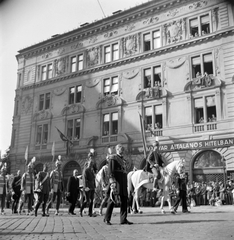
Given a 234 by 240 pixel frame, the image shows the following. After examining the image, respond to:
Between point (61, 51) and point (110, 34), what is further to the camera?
point (61, 51)

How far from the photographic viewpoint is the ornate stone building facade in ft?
78.9

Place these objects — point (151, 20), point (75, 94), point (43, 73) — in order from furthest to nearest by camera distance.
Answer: point (43, 73), point (75, 94), point (151, 20)

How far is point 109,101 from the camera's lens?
30.2 m

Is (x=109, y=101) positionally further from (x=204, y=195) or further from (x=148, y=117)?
(x=204, y=195)

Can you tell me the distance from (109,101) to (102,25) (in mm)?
8706

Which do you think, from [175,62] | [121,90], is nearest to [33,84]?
[121,90]

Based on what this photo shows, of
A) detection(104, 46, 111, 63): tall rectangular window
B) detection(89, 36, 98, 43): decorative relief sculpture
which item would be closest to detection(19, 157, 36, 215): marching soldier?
detection(104, 46, 111, 63): tall rectangular window

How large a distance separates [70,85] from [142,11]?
1119 centimetres

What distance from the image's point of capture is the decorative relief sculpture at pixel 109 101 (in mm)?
29438

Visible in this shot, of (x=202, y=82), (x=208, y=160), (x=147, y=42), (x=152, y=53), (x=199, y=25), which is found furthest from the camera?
(x=147, y=42)

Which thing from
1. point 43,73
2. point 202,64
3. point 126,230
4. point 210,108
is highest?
point 43,73

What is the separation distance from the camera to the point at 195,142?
943 inches

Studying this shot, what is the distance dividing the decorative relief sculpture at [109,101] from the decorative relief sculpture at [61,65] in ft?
24.5

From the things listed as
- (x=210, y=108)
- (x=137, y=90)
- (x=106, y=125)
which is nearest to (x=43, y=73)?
(x=106, y=125)
